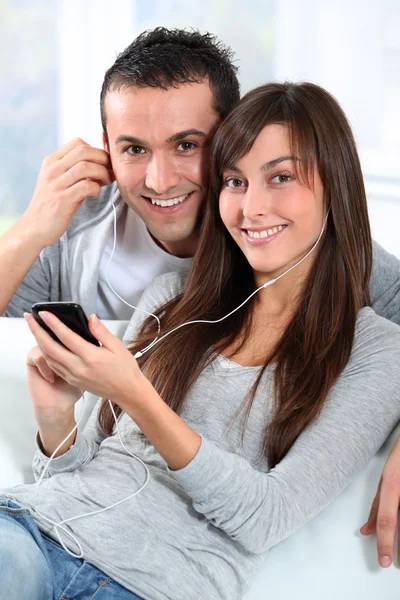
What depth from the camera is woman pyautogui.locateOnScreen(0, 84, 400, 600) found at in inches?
52.6

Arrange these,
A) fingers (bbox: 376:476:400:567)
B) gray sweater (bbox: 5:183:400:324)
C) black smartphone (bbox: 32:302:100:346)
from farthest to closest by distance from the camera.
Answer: gray sweater (bbox: 5:183:400:324), fingers (bbox: 376:476:400:567), black smartphone (bbox: 32:302:100:346)

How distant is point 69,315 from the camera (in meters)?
1.25

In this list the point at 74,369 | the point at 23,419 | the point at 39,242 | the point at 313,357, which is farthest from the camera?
the point at 39,242

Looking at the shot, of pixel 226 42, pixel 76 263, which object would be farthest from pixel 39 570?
pixel 226 42

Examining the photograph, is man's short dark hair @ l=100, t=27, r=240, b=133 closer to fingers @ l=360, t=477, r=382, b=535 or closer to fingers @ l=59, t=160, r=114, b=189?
fingers @ l=59, t=160, r=114, b=189

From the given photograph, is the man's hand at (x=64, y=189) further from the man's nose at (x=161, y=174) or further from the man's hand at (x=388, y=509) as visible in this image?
the man's hand at (x=388, y=509)

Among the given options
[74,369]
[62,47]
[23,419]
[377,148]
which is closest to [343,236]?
[74,369]

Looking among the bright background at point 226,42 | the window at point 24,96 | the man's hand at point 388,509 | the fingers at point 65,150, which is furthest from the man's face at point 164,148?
the window at point 24,96

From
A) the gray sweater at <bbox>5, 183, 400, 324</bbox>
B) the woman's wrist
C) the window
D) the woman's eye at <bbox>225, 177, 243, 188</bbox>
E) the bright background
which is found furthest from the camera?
the window

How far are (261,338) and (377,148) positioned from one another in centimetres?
263

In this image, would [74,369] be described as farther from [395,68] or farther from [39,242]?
[395,68]

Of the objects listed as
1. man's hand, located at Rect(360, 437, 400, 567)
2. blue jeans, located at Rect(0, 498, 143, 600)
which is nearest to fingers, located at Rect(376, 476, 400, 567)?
man's hand, located at Rect(360, 437, 400, 567)

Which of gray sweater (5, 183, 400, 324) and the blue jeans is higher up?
gray sweater (5, 183, 400, 324)

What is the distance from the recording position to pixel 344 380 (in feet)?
4.92
